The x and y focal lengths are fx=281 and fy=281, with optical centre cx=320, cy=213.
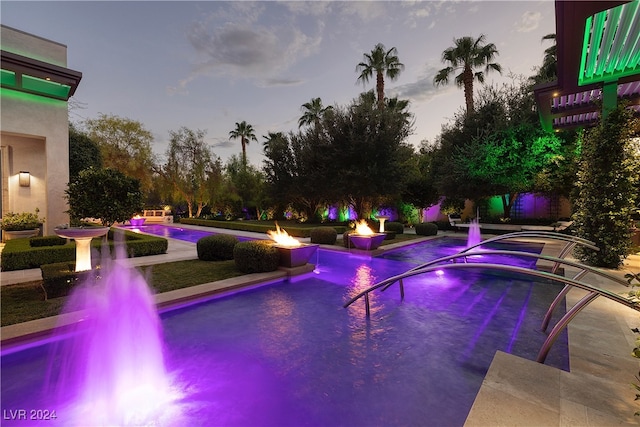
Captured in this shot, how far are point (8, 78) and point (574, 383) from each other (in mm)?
18603

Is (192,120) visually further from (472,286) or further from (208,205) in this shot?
(472,286)

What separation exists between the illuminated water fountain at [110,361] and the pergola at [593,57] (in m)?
8.86

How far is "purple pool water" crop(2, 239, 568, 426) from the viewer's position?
3.00 m

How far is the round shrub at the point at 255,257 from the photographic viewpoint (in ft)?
27.4

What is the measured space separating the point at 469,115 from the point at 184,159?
30.0 meters

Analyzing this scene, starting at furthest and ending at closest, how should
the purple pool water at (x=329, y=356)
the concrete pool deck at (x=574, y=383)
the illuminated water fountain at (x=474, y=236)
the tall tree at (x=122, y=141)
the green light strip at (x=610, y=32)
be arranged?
the tall tree at (x=122, y=141), the illuminated water fountain at (x=474, y=236), the green light strip at (x=610, y=32), the purple pool water at (x=329, y=356), the concrete pool deck at (x=574, y=383)

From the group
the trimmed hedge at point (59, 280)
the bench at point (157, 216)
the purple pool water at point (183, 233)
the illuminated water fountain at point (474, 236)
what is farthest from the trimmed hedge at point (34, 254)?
the bench at point (157, 216)

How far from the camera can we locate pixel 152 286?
6926 millimetres

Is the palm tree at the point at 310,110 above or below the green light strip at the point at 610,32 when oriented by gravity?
above

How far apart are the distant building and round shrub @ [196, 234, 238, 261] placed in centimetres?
628

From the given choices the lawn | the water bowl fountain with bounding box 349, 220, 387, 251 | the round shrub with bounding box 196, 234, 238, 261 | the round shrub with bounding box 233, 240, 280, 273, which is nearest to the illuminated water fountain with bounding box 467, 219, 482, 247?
the water bowl fountain with bounding box 349, 220, 387, 251

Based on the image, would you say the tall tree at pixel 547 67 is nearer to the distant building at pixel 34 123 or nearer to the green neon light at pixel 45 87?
the distant building at pixel 34 123

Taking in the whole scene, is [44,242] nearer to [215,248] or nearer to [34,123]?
[34,123]

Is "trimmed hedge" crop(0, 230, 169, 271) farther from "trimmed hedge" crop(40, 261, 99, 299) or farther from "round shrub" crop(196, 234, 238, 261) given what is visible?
"trimmed hedge" crop(40, 261, 99, 299)
